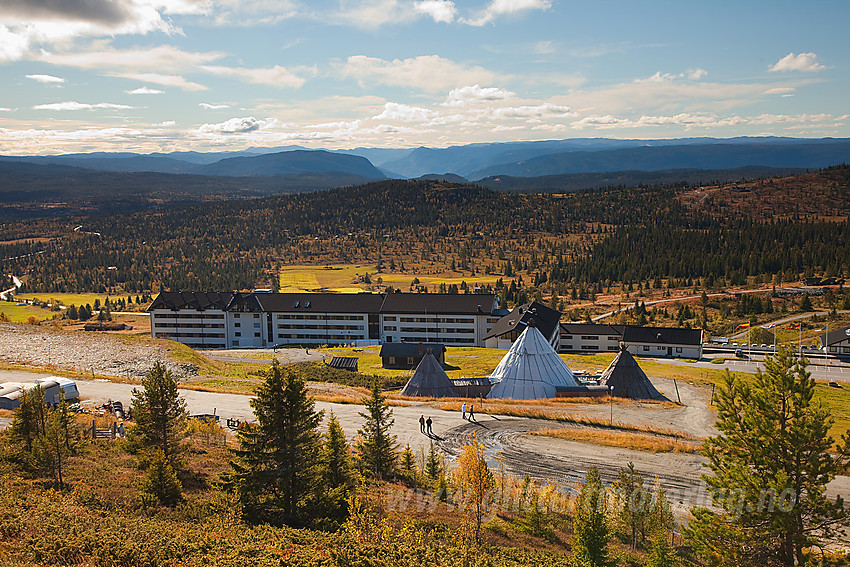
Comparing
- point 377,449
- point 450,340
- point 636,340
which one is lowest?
point 450,340

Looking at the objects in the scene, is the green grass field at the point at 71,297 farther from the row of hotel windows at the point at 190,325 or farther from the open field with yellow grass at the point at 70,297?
the row of hotel windows at the point at 190,325

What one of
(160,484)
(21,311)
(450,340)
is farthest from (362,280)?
(160,484)

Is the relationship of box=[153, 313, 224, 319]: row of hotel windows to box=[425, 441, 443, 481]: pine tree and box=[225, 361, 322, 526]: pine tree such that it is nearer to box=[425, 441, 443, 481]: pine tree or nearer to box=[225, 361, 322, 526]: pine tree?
box=[425, 441, 443, 481]: pine tree

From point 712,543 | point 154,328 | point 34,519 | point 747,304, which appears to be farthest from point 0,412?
point 747,304

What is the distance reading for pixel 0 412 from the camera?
38.7 m

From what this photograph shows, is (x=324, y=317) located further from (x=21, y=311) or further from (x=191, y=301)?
(x=21, y=311)

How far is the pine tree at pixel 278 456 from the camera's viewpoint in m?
20.7

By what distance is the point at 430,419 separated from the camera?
3831 cm

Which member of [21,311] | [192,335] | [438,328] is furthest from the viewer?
[21,311]

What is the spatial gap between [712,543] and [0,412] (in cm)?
4231

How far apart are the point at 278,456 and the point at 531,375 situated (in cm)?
3749

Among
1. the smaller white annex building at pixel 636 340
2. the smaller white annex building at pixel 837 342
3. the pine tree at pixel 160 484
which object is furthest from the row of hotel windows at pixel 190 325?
the smaller white annex building at pixel 837 342

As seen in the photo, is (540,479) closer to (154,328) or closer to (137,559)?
(137,559)

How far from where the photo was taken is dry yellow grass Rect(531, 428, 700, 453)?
1388 inches
